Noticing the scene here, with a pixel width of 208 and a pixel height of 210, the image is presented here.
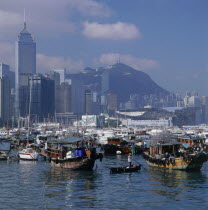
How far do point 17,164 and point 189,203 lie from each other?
91.2 feet

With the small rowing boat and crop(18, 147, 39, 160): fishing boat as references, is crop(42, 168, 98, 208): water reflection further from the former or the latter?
crop(18, 147, 39, 160): fishing boat

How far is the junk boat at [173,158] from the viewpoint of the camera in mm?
44688

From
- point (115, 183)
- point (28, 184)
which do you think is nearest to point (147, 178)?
point (115, 183)

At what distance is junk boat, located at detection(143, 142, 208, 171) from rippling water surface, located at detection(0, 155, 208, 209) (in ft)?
3.18

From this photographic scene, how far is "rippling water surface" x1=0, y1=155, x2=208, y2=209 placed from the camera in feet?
98.1

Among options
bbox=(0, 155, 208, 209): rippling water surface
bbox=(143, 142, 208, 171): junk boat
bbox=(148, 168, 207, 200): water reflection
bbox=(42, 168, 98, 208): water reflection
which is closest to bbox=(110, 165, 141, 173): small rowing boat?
bbox=(0, 155, 208, 209): rippling water surface

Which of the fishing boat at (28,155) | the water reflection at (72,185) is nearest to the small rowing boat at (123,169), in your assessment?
the water reflection at (72,185)

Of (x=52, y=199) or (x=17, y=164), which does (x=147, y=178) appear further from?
(x=17, y=164)

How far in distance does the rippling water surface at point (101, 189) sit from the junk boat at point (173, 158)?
0.97 m

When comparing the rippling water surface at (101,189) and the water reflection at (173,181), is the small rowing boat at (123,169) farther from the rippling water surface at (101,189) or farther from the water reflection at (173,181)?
the water reflection at (173,181)

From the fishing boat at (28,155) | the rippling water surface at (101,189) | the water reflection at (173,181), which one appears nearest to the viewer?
the rippling water surface at (101,189)

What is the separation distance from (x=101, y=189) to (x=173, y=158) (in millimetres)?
13491

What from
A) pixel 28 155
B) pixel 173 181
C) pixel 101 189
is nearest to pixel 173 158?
pixel 173 181

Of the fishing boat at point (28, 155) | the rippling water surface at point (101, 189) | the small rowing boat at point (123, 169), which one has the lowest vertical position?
the rippling water surface at point (101, 189)
